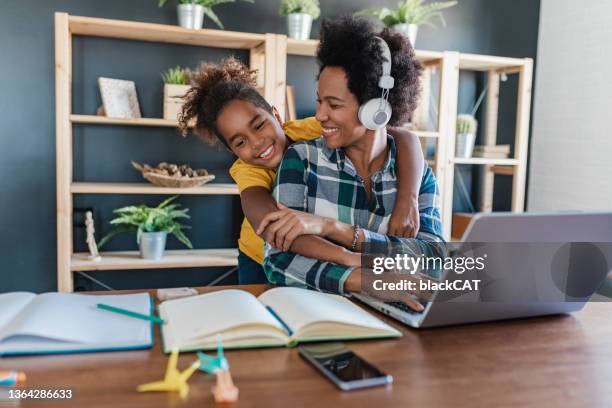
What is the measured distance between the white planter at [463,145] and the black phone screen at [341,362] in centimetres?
255

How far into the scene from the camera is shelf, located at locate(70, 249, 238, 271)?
8.55 feet

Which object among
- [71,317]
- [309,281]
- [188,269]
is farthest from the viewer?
[188,269]

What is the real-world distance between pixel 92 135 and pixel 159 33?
612 mm

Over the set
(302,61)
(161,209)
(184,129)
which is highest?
(302,61)

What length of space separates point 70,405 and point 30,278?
2.46m

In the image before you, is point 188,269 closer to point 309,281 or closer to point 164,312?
point 309,281

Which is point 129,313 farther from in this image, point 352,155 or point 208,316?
point 352,155

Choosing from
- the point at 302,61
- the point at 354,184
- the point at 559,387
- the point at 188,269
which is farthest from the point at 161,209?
the point at 559,387

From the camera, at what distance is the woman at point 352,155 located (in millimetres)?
1473

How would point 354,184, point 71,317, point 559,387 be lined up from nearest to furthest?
point 559,387
point 71,317
point 354,184

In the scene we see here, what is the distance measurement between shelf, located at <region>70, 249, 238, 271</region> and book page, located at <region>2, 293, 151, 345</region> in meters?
1.67

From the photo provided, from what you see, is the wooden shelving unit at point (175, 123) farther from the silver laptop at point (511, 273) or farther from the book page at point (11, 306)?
the silver laptop at point (511, 273)

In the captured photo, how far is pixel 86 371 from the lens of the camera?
0.73 meters

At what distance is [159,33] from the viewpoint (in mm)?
2678
